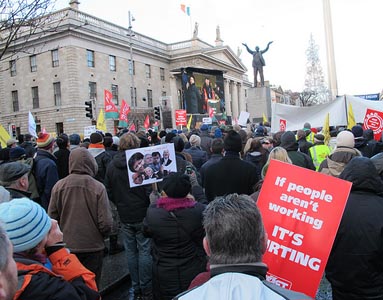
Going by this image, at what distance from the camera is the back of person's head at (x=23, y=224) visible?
191cm

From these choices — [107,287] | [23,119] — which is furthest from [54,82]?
[107,287]

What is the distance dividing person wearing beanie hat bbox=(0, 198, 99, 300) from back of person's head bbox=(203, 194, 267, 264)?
0.78 m

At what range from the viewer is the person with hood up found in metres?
3.88

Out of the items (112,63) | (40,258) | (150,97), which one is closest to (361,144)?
(40,258)

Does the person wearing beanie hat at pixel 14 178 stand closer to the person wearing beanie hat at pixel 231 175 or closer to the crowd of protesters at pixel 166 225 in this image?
the crowd of protesters at pixel 166 225

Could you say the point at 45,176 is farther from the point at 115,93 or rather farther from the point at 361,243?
the point at 115,93

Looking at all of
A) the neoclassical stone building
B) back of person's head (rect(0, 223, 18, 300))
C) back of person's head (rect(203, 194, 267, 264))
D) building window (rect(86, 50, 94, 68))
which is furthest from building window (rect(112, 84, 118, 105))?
back of person's head (rect(0, 223, 18, 300))

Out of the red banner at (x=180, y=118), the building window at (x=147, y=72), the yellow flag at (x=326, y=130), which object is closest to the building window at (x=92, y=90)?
the building window at (x=147, y=72)

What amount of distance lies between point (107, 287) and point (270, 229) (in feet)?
10.9

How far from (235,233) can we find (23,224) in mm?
1106

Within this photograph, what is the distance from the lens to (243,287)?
4.72 feet

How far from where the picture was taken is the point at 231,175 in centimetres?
452

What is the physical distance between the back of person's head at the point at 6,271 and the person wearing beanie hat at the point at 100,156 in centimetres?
496

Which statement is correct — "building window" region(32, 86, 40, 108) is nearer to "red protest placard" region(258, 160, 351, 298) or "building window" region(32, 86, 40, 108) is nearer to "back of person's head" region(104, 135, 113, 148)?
"back of person's head" region(104, 135, 113, 148)
